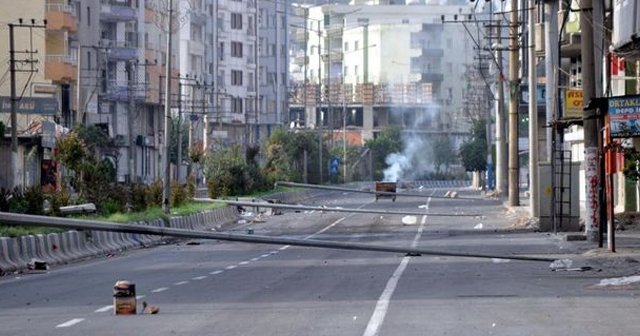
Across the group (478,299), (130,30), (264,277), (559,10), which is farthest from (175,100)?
(478,299)

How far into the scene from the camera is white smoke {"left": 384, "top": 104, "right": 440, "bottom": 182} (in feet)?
502

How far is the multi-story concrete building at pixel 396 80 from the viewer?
162 meters

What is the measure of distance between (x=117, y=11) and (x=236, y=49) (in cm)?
3763

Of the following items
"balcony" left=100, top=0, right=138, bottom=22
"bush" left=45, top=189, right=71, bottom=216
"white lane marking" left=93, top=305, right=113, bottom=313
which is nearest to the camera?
"white lane marking" left=93, top=305, right=113, bottom=313

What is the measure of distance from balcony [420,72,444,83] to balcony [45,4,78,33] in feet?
264

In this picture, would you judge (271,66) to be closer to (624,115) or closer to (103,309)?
(624,115)

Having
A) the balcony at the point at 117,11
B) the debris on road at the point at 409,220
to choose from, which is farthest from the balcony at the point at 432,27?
the debris on road at the point at 409,220

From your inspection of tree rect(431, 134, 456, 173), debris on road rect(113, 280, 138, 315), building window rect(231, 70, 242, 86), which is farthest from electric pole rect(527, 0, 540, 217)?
tree rect(431, 134, 456, 173)

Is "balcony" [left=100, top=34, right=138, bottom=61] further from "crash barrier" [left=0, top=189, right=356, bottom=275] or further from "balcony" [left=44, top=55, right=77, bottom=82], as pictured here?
A: "crash barrier" [left=0, top=189, right=356, bottom=275]

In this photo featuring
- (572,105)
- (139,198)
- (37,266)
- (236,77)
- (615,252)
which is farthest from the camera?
(236,77)

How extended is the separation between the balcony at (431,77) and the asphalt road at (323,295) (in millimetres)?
123203

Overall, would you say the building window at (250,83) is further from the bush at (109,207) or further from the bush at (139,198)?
the bush at (109,207)

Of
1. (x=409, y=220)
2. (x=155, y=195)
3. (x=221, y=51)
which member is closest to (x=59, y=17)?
(x=155, y=195)

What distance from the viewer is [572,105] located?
4788 cm
